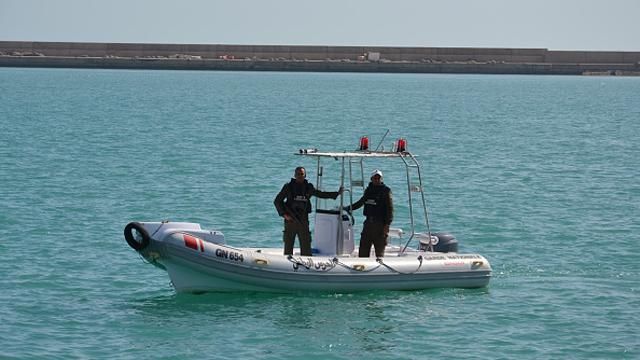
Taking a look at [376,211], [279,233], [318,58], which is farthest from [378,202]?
[318,58]

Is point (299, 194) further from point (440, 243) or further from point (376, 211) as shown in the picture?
point (440, 243)

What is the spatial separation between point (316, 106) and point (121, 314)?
2250 inches

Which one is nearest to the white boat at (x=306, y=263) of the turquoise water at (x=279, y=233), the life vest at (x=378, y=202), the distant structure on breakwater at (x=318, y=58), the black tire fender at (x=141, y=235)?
the black tire fender at (x=141, y=235)

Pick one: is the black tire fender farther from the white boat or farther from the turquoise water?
the turquoise water

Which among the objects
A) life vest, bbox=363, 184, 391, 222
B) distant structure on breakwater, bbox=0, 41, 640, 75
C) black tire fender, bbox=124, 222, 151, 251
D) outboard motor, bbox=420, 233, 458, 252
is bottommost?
distant structure on breakwater, bbox=0, 41, 640, 75

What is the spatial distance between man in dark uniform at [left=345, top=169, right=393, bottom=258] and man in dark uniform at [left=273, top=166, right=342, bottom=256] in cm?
48

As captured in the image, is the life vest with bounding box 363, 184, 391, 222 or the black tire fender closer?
the black tire fender

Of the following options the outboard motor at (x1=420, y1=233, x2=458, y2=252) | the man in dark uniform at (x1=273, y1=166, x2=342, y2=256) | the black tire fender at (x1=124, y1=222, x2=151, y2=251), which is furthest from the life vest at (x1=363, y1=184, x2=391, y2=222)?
the black tire fender at (x1=124, y1=222, x2=151, y2=251)

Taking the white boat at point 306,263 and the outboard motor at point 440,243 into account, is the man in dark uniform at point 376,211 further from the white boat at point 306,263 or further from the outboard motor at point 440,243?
the outboard motor at point 440,243

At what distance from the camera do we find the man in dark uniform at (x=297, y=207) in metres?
17.8

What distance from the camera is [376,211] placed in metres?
18.1

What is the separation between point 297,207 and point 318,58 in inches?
4517

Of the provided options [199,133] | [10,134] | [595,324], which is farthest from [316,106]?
[595,324]

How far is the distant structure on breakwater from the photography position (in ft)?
411
